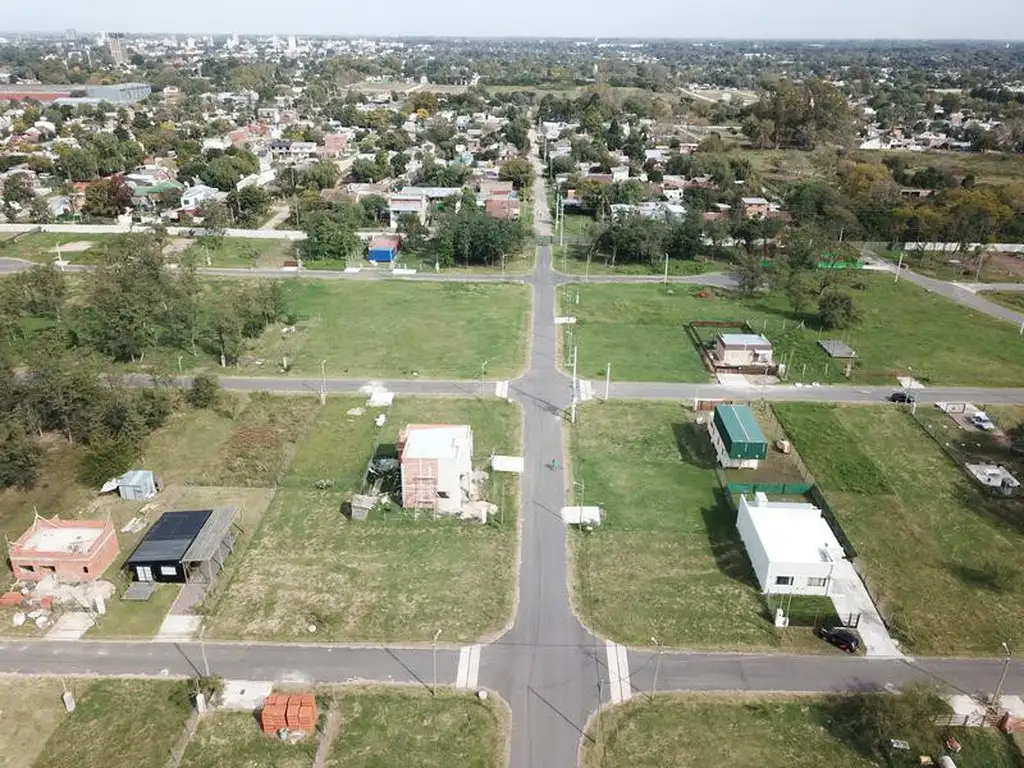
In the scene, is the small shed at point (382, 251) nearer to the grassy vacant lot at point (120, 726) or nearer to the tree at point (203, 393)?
the tree at point (203, 393)

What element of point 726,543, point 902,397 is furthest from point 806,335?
point 726,543

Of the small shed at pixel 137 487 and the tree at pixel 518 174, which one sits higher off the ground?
the tree at pixel 518 174

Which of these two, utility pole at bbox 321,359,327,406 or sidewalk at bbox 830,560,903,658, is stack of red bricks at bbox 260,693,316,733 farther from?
utility pole at bbox 321,359,327,406

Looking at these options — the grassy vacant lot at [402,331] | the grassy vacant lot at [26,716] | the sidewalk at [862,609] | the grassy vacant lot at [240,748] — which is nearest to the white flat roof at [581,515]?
the sidewalk at [862,609]

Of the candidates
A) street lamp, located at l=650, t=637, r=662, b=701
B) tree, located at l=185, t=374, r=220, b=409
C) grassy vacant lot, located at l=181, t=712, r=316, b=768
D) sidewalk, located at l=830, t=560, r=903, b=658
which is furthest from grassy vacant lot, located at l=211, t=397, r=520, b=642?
sidewalk, located at l=830, t=560, r=903, b=658

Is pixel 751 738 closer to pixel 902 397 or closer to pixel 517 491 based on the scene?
pixel 517 491

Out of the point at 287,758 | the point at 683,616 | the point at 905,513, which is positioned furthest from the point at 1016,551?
the point at 287,758

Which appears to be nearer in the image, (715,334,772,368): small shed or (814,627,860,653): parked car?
(814,627,860,653): parked car
